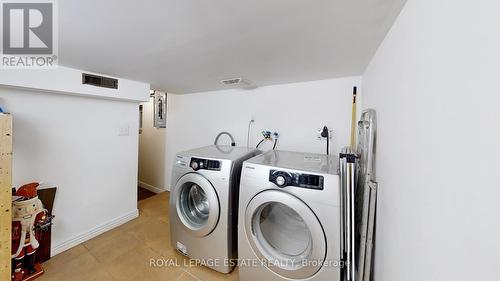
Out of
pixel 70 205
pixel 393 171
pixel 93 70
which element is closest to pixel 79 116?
pixel 93 70

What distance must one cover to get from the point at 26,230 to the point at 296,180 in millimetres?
2019

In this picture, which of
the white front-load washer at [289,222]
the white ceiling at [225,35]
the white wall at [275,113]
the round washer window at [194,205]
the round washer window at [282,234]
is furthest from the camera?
the white wall at [275,113]

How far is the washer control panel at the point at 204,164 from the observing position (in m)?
1.46

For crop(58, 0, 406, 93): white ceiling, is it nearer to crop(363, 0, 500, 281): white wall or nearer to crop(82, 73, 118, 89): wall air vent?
crop(82, 73, 118, 89): wall air vent

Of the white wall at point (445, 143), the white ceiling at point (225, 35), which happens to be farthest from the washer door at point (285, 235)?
the white ceiling at point (225, 35)

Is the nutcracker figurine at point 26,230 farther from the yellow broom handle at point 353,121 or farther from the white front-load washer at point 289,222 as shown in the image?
the yellow broom handle at point 353,121

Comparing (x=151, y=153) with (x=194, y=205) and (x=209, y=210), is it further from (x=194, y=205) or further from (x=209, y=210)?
(x=209, y=210)

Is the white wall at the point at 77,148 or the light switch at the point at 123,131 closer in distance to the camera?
the white wall at the point at 77,148

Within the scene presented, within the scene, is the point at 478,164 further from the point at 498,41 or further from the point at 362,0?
the point at 362,0

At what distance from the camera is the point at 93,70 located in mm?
1669

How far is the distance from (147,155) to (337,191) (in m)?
3.38

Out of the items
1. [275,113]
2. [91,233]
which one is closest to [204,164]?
[275,113]

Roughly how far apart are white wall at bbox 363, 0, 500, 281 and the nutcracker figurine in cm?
232

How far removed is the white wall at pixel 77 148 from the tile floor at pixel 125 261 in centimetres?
17
